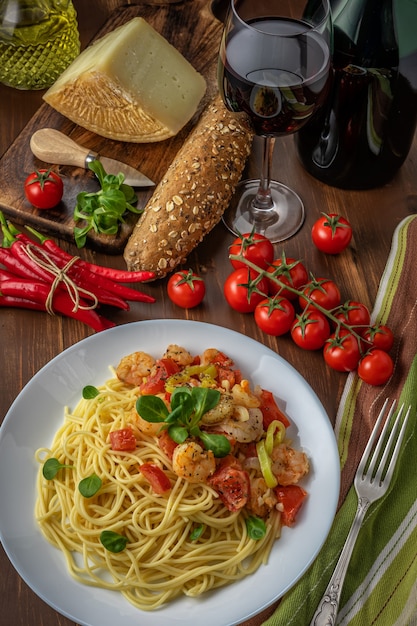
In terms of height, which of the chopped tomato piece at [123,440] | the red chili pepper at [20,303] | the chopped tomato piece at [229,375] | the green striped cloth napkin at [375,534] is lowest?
the green striped cloth napkin at [375,534]

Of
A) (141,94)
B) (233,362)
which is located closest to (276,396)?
(233,362)

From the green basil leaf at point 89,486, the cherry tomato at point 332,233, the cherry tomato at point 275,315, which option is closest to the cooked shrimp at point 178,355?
the cherry tomato at point 275,315

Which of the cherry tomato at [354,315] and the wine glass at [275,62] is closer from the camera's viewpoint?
the wine glass at [275,62]

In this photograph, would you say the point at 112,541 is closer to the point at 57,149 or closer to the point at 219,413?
the point at 219,413

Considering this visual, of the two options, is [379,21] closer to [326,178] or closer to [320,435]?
[326,178]

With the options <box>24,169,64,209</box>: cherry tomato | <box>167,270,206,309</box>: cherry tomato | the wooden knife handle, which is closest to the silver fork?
<box>167,270,206,309</box>: cherry tomato

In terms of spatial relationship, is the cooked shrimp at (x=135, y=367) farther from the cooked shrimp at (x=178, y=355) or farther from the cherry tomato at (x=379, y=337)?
the cherry tomato at (x=379, y=337)

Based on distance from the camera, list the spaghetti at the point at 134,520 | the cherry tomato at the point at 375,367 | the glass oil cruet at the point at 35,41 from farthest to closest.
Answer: the glass oil cruet at the point at 35,41, the cherry tomato at the point at 375,367, the spaghetti at the point at 134,520
